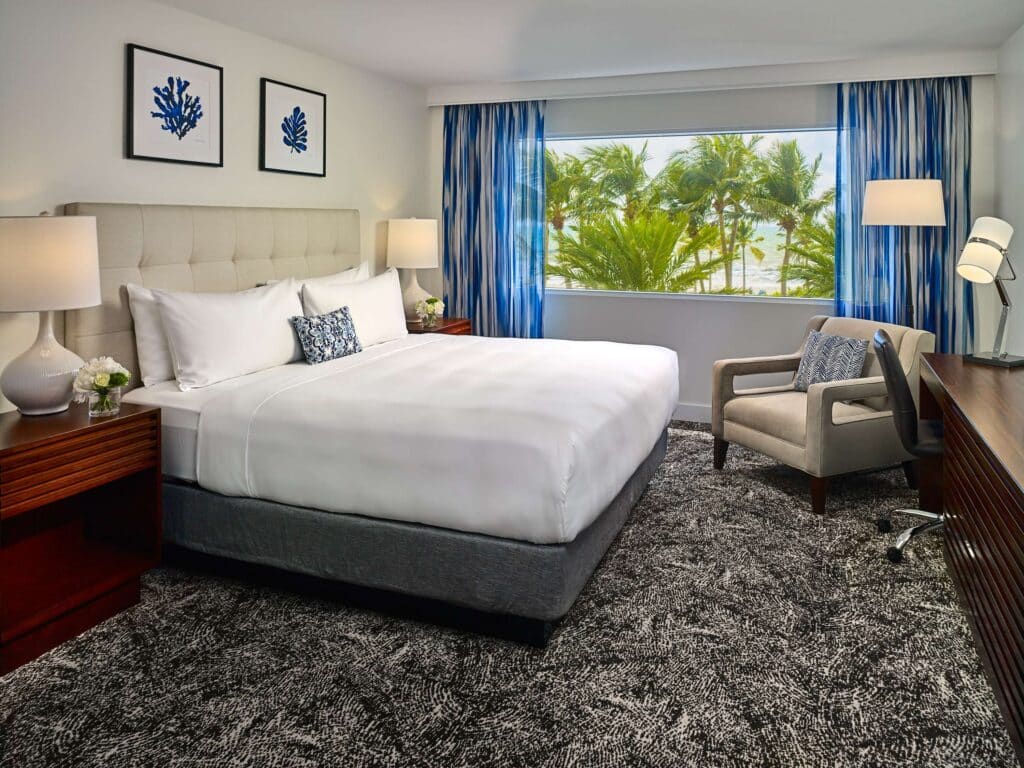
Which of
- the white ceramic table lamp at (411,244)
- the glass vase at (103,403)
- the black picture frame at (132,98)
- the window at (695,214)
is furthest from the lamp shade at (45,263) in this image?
the window at (695,214)

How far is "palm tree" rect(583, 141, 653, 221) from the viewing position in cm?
625

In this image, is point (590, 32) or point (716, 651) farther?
point (590, 32)

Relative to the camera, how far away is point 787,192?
5875 mm

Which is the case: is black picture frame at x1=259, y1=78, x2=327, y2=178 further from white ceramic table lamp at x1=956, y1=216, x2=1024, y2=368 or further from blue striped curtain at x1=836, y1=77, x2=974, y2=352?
white ceramic table lamp at x1=956, y1=216, x2=1024, y2=368

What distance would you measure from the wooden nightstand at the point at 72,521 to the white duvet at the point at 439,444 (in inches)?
10.1

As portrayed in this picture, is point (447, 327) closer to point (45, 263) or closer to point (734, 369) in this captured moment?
point (734, 369)

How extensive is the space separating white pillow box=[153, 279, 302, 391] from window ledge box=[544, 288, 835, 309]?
2.67 m

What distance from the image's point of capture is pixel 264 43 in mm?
4352

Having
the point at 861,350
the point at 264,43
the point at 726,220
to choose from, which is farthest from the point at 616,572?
the point at 726,220

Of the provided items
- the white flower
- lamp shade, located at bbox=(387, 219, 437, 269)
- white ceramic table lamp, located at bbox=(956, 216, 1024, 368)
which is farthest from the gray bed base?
lamp shade, located at bbox=(387, 219, 437, 269)

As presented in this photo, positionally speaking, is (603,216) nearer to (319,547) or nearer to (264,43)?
(264,43)

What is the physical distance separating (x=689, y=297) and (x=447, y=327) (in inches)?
69.3

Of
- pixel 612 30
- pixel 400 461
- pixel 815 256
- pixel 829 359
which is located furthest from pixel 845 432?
pixel 815 256

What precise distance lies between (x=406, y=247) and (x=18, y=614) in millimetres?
3557
